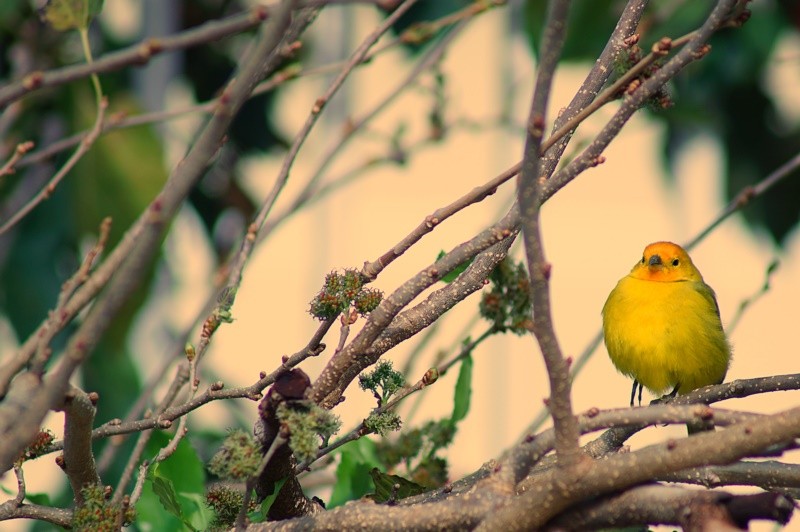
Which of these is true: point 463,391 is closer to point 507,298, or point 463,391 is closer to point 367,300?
point 507,298

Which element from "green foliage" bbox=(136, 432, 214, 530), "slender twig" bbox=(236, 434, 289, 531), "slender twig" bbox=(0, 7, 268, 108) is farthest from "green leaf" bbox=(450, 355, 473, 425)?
"slender twig" bbox=(0, 7, 268, 108)

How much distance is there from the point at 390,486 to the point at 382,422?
1.06 feet

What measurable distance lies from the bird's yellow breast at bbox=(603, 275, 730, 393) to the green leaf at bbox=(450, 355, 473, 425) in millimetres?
857

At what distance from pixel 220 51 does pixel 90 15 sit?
11.7 ft

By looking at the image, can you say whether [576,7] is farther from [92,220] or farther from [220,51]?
[92,220]

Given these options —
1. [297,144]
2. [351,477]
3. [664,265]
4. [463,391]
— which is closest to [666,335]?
[664,265]

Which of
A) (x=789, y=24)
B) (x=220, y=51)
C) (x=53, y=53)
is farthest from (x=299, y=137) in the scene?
(x=789, y=24)

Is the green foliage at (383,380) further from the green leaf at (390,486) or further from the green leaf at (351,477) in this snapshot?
the green leaf at (351,477)

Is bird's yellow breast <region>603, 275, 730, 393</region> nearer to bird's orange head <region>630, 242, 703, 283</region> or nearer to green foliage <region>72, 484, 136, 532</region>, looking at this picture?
bird's orange head <region>630, 242, 703, 283</region>

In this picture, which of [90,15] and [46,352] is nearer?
[46,352]

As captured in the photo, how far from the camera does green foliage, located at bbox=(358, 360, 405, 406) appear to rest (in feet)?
6.05

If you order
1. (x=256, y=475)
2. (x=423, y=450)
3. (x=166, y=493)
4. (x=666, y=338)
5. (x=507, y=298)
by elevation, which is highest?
(x=666, y=338)

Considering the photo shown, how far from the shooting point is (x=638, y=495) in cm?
140

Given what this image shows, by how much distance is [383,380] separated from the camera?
185cm
